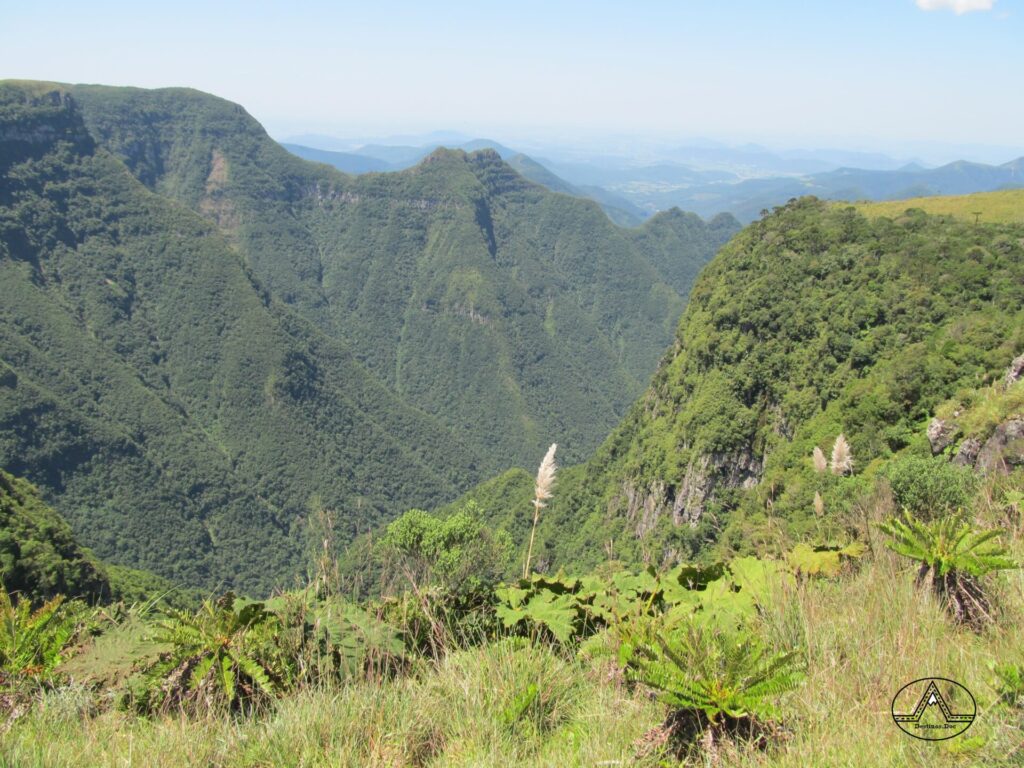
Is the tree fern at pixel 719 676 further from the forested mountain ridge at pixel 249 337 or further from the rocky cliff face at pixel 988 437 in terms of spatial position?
the forested mountain ridge at pixel 249 337

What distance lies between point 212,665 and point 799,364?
38075 mm

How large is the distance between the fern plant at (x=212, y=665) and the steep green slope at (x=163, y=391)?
7571 cm

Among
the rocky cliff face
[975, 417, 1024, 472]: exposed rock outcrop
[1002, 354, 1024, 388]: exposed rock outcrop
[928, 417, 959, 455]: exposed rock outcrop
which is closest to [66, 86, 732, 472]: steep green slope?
[928, 417, 959, 455]: exposed rock outcrop

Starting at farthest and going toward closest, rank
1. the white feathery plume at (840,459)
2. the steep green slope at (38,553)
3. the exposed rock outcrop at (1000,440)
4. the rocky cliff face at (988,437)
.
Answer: the steep green slope at (38,553) → the exposed rock outcrop at (1000,440) → the rocky cliff face at (988,437) → the white feathery plume at (840,459)

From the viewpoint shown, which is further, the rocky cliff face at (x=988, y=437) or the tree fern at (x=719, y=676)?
the rocky cliff face at (x=988, y=437)

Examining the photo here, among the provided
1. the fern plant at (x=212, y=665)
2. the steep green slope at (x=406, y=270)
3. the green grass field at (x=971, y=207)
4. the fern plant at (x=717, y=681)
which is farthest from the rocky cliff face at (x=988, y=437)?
the steep green slope at (x=406, y=270)

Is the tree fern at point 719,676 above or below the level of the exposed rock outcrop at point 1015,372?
above

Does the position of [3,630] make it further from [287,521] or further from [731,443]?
[287,521]

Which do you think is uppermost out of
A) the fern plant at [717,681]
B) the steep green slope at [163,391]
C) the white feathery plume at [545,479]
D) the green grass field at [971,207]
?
the green grass field at [971,207]

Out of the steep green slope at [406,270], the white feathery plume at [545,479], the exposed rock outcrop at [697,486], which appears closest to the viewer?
the white feathery plume at [545,479]

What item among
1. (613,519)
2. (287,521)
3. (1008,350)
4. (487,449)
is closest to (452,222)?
(487,449)

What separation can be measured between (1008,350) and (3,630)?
2979 centimetres

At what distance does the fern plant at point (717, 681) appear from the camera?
2.51 meters

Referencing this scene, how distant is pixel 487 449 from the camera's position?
134m
